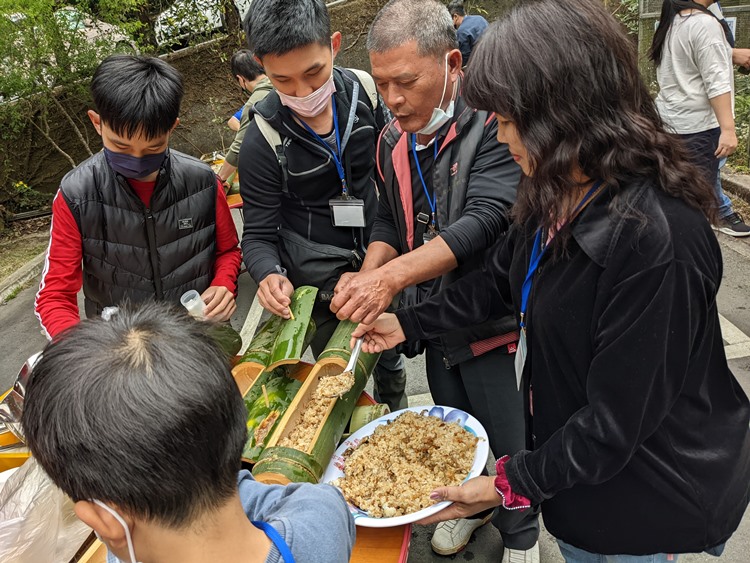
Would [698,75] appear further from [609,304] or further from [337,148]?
[609,304]

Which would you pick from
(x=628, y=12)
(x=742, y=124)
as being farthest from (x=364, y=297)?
(x=628, y=12)

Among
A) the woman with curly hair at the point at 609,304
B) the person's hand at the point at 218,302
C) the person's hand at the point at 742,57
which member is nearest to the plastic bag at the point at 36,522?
the person's hand at the point at 218,302

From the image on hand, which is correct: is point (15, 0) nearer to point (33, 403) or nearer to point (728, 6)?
point (33, 403)

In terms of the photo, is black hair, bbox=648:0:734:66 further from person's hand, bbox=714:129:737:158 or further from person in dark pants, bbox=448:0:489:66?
person in dark pants, bbox=448:0:489:66

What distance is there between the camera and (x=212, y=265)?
2.54m

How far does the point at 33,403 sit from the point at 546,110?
1040mm

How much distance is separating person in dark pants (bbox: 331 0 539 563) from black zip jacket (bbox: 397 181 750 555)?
16.3 inches

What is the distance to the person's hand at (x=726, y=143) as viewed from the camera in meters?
4.18

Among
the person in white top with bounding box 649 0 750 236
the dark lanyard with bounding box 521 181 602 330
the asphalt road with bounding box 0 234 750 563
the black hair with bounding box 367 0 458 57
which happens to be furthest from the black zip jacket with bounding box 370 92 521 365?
the person in white top with bounding box 649 0 750 236

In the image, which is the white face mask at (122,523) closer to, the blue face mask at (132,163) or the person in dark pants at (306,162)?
the person in dark pants at (306,162)

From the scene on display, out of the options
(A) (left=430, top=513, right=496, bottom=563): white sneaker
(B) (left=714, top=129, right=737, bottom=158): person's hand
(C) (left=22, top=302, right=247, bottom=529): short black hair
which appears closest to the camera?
(C) (left=22, top=302, right=247, bottom=529): short black hair

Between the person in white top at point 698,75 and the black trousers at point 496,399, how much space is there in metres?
2.65

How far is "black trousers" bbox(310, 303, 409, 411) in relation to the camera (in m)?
2.65

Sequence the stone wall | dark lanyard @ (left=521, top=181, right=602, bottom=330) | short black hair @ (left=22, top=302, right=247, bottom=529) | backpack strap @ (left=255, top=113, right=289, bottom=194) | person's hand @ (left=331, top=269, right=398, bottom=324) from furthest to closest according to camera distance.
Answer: the stone wall
backpack strap @ (left=255, top=113, right=289, bottom=194)
person's hand @ (left=331, top=269, right=398, bottom=324)
dark lanyard @ (left=521, top=181, right=602, bottom=330)
short black hair @ (left=22, top=302, right=247, bottom=529)
